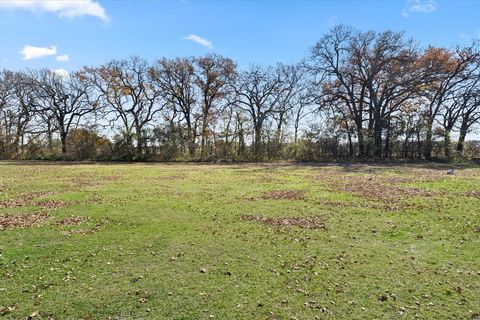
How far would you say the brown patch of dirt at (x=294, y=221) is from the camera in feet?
29.9

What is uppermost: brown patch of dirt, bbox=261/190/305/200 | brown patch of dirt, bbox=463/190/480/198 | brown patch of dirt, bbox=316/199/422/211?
brown patch of dirt, bbox=463/190/480/198

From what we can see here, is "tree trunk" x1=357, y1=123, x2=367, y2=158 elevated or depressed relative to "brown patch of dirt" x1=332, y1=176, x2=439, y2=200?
elevated

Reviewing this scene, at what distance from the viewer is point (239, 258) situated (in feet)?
21.7

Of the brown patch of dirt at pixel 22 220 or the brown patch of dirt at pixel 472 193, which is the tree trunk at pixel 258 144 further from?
the brown patch of dirt at pixel 22 220

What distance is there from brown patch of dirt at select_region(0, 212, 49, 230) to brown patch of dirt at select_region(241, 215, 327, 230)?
5.50 m

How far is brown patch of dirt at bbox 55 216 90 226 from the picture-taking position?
9055 millimetres

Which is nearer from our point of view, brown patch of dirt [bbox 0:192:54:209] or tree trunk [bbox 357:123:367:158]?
brown patch of dirt [bbox 0:192:54:209]

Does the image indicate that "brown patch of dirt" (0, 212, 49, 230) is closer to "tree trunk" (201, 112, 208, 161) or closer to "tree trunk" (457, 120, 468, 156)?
"tree trunk" (201, 112, 208, 161)

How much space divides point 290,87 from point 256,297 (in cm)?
4419

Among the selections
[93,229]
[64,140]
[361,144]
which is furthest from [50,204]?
[64,140]

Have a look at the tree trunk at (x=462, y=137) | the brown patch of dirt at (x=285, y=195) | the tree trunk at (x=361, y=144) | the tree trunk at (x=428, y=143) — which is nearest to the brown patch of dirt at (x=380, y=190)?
the brown patch of dirt at (x=285, y=195)

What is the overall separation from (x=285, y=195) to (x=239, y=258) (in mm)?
7438

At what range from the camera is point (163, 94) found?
45.4 meters

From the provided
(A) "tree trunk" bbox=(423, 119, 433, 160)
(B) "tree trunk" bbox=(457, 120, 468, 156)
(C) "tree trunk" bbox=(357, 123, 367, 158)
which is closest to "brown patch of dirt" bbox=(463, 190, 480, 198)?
(C) "tree trunk" bbox=(357, 123, 367, 158)
